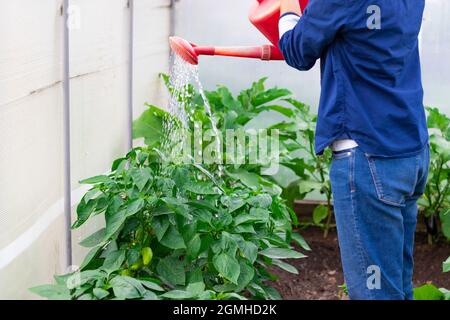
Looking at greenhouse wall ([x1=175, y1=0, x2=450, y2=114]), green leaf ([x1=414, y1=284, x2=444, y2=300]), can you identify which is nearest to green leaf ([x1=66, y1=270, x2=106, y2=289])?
green leaf ([x1=414, y1=284, x2=444, y2=300])

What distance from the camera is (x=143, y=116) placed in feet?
10.5

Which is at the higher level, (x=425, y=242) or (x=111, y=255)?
(x=111, y=255)

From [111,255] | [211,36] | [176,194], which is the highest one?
[211,36]

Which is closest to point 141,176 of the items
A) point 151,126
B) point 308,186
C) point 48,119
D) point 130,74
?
point 48,119

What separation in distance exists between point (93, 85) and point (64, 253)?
1.90 feet

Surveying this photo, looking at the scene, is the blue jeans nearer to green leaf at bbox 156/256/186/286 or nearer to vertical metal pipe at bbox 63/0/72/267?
green leaf at bbox 156/256/186/286

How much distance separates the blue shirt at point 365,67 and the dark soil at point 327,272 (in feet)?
4.05

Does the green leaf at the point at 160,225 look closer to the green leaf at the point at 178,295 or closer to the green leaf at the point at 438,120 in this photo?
the green leaf at the point at 178,295

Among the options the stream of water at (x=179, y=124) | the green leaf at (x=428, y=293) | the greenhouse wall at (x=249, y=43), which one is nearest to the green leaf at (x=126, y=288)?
the green leaf at (x=428, y=293)

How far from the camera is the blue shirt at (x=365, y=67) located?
1.86m

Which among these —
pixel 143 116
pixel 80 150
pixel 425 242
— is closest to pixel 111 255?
pixel 80 150

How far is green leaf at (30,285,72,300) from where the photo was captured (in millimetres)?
1828

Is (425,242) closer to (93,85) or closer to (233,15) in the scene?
(233,15)

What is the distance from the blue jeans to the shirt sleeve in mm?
236
